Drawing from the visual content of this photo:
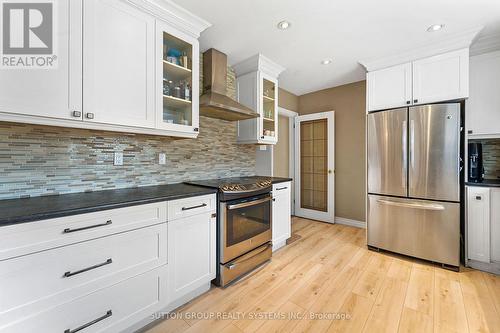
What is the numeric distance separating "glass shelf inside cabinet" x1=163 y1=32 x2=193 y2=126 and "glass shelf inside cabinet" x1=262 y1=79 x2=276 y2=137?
120 cm

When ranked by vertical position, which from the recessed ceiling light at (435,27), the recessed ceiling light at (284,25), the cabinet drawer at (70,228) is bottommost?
the cabinet drawer at (70,228)

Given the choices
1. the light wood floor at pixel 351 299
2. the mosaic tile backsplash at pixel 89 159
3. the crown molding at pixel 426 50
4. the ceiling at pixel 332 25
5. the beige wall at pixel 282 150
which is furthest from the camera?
the beige wall at pixel 282 150

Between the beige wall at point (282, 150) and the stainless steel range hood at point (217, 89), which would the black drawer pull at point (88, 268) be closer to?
the stainless steel range hood at point (217, 89)

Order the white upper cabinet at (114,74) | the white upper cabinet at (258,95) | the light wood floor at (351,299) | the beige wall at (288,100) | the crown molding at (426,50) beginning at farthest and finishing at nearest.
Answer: the beige wall at (288,100)
the white upper cabinet at (258,95)
the crown molding at (426,50)
the light wood floor at (351,299)
the white upper cabinet at (114,74)

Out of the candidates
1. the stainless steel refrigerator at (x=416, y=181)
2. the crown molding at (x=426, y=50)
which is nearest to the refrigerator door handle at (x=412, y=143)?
the stainless steel refrigerator at (x=416, y=181)

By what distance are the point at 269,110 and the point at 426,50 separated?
1.92m

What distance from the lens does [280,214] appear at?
2.73 metres

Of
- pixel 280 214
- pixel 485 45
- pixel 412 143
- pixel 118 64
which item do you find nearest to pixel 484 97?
pixel 485 45

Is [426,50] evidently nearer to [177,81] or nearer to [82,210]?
[177,81]

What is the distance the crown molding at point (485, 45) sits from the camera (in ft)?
7.24

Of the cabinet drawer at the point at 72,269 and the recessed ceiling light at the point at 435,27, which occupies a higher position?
the recessed ceiling light at the point at 435,27

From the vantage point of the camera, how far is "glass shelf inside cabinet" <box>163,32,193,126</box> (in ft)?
6.36

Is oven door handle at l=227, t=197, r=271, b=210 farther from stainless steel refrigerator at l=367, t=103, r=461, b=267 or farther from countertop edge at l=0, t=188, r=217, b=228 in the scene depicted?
stainless steel refrigerator at l=367, t=103, r=461, b=267

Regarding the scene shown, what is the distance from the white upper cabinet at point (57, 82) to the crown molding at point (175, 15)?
48 centimetres
